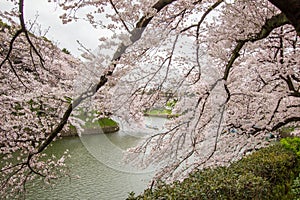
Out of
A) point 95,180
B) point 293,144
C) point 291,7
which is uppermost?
point 293,144

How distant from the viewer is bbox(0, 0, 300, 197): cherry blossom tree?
6.81 ft

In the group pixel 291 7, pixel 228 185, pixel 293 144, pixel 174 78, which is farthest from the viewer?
pixel 293 144

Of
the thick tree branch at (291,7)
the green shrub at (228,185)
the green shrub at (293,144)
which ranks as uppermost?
the green shrub at (293,144)

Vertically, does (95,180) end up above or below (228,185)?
above

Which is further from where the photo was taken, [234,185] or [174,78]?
[174,78]

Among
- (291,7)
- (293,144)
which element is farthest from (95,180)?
(291,7)

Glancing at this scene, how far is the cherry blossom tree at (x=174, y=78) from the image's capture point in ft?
6.81

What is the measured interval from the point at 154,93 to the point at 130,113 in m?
0.36

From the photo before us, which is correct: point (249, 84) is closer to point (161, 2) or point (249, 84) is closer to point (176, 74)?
point (176, 74)

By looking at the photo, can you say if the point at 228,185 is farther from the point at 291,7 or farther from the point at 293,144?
the point at 293,144

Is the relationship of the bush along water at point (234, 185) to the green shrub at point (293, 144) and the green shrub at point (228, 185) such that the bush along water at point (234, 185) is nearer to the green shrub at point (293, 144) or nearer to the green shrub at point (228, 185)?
the green shrub at point (228, 185)

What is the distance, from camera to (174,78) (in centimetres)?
328

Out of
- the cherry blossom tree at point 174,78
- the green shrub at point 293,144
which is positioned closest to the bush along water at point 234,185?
the cherry blossom tree at point 174,78

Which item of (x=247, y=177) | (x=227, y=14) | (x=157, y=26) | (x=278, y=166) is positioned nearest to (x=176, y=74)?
(x=157, y=26)
